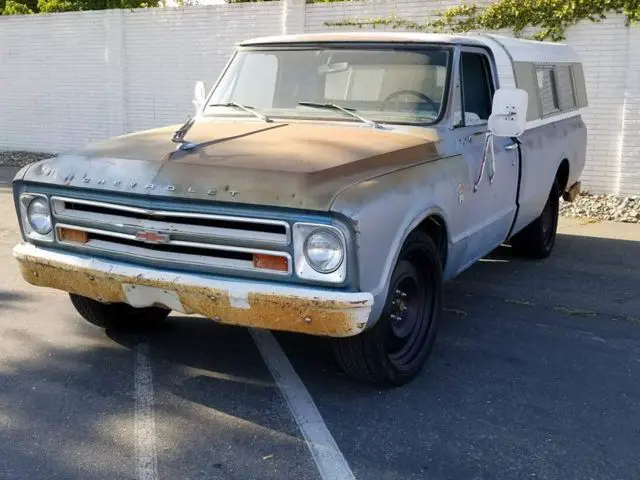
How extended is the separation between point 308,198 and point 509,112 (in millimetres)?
1866

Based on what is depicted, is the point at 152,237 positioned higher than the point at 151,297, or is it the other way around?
the point at 152,237

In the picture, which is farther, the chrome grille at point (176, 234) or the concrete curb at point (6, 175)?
the concrete curb at point (6, 175)

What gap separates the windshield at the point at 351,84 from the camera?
185 inches

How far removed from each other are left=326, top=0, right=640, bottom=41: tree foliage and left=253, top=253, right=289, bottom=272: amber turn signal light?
769 centimetres

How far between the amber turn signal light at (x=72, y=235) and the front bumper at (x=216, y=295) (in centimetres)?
8

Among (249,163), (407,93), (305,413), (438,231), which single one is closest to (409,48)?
(407,93)

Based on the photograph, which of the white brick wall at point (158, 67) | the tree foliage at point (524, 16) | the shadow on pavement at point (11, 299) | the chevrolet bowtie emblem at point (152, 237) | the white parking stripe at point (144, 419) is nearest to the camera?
the white parking stripe at point (144, 419)

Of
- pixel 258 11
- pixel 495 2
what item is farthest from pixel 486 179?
pixel 258 11

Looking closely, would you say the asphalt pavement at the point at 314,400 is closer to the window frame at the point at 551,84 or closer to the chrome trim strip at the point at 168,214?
the chrome trim strip at the point at 168,214

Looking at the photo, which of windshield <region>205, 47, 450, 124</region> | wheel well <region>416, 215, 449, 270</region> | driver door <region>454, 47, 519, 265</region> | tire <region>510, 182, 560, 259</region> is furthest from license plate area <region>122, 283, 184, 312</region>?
tire <region>510, 182, 560, 259</region>

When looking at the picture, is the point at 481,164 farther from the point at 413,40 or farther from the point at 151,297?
the point at 151,297

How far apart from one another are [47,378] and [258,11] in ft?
30.1

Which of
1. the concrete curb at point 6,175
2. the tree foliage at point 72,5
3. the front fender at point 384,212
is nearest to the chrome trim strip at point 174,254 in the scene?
the front fender at point 384,212

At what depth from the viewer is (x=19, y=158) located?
1452cm
